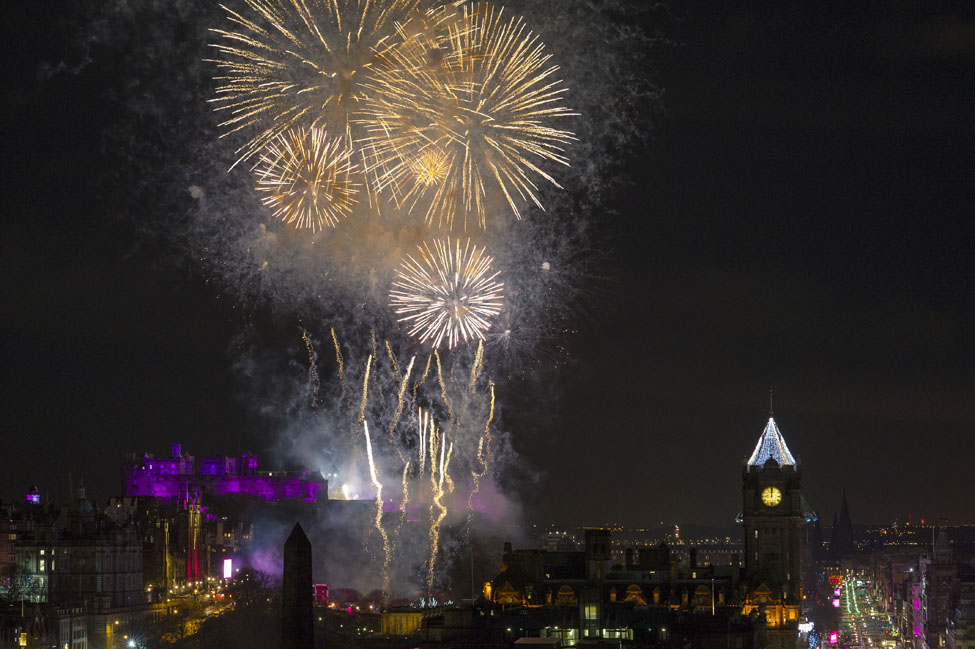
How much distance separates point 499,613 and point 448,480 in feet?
189

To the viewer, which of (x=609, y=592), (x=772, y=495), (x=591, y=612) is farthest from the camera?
(x=772, y=495)

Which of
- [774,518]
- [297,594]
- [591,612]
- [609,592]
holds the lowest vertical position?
[591,612]

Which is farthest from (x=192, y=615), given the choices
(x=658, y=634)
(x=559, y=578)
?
(x=658, y=634)

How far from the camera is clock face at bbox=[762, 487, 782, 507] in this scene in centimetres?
16450

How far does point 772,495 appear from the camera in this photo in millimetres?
164750

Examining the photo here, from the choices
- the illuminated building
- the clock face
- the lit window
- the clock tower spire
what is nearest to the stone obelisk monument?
the illuminated building

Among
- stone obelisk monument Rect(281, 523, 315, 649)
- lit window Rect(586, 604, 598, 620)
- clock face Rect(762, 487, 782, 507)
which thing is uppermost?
clock face Rect(762, 487, 782, 507)

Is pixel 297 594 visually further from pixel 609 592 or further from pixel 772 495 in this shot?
pixel 772 495

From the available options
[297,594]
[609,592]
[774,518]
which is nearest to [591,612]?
[609,592]

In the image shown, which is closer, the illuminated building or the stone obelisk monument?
the stone obelisk monument

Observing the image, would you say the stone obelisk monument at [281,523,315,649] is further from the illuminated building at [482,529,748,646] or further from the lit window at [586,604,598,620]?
the lit window at [586,604,598,620]

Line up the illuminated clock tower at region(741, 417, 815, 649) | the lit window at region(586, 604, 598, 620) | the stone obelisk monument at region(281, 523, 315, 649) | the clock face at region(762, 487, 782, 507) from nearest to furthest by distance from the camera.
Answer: the stone obelisk monument at region(281, 523, 315, 649), the lit window at region(586, 604, 598, 620), the illuminated clock tower at region(741, 417, 815, 649), the clock face at region(762, 487, 782, 507)

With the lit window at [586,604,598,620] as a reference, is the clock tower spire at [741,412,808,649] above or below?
above

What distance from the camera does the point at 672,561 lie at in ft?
521
